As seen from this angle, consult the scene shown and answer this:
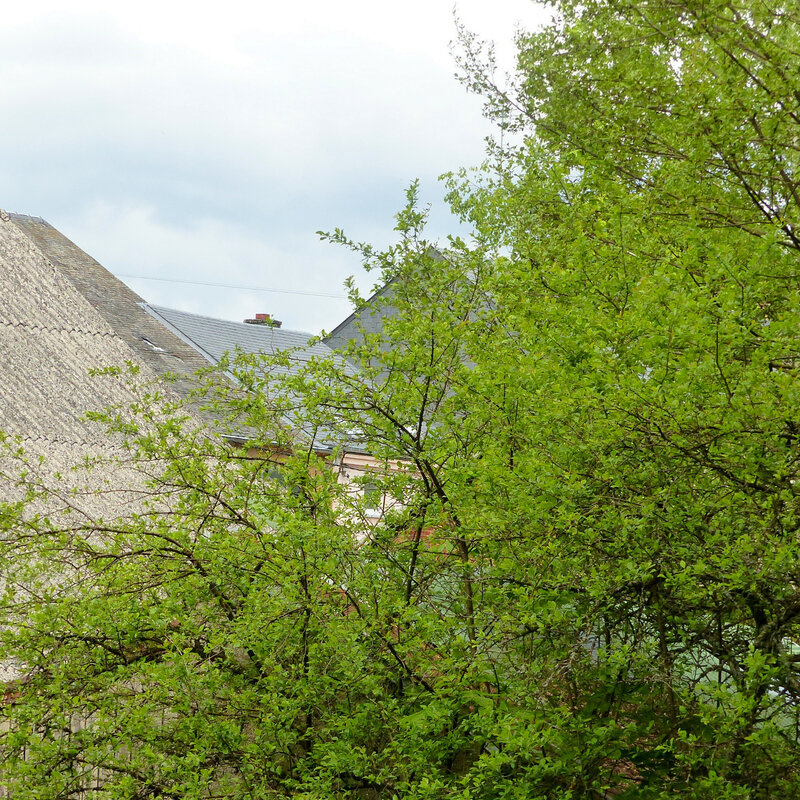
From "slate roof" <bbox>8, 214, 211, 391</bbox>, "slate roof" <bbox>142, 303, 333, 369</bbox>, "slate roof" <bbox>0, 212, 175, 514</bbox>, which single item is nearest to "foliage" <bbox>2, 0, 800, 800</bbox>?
"slate roof" <bbox>0, 212, 175, 514</bbox>

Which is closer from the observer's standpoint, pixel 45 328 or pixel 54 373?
pixel 54 373

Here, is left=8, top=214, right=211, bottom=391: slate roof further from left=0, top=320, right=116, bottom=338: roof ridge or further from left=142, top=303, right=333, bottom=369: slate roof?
left=0, top=320, right=116, bottom=338: roof ridge

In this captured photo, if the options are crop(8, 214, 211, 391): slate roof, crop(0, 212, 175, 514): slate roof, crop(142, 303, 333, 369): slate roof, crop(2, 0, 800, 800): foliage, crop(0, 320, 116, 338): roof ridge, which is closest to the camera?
crop(2, 0, 800, 800): foliage

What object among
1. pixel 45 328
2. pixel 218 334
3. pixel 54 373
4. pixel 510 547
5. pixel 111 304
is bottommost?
pixel 510 547

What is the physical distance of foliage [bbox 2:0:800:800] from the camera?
4.71 metres

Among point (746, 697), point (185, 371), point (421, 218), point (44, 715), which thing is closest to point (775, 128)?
point (421, 218)

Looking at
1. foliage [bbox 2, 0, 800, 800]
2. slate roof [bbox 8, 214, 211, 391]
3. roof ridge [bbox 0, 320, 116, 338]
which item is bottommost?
foliage [bbox 2, 0, 800, 800]

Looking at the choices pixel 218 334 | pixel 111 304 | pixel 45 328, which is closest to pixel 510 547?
pixel 45 328

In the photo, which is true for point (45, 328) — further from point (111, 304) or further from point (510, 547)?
point (510, 547)

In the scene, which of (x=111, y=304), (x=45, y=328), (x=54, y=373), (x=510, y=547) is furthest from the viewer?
(x=111, y=304)

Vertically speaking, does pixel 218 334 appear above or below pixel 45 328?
above

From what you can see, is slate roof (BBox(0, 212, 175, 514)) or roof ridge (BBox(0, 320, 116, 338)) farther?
roof ridge (BBox(0, 320, 116, 338))

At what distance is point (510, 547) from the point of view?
5176 mm

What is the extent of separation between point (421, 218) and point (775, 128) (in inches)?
90.6
